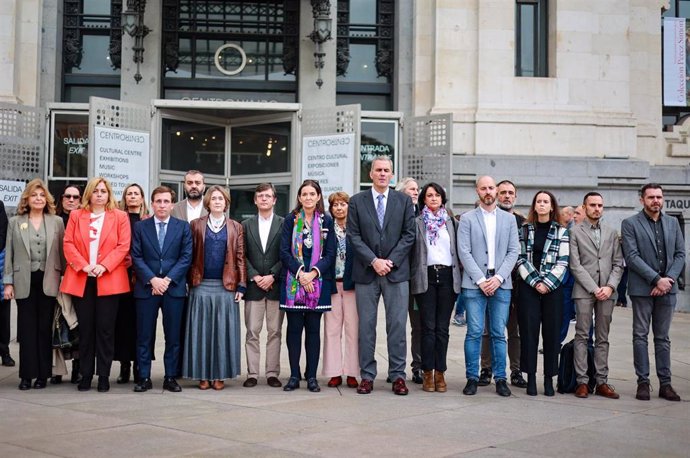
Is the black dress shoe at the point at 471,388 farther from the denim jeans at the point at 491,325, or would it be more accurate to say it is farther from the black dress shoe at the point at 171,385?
the black dress shoe at the point at 171,385

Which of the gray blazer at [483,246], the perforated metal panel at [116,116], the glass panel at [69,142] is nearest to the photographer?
the gray blazer at [483,246]

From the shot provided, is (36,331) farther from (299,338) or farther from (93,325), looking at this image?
(299,338)

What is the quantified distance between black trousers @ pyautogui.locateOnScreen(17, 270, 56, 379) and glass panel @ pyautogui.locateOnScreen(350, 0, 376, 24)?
13282 millimetres

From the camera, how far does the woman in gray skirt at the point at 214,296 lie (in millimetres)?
8688

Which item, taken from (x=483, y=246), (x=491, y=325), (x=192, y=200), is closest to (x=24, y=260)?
(x=192, y=200)

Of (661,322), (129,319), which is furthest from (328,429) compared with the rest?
(661,322)

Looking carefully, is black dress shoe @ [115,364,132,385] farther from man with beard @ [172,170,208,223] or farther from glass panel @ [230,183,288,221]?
glass panel @ [230,183,288,221]

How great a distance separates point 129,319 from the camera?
899 cm

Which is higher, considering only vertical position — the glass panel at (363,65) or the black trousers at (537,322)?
the glass panel at (363,65)

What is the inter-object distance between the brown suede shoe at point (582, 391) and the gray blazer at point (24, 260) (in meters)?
5.51

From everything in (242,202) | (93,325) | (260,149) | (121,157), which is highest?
(260,149)

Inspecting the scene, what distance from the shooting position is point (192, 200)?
952 cm

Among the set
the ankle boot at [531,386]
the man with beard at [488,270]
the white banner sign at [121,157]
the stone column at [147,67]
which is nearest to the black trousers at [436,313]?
the man with beard at [488,270]

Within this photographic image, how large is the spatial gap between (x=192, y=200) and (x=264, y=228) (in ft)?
3.20
